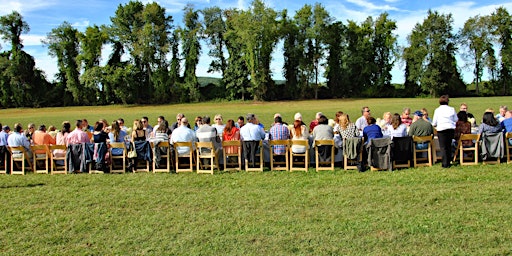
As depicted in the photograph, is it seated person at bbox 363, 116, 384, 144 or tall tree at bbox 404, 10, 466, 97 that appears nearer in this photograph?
seated person at bbox 363, 116, 384, 144

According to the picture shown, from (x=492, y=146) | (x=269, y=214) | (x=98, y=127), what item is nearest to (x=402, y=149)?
(x=492, y=146)

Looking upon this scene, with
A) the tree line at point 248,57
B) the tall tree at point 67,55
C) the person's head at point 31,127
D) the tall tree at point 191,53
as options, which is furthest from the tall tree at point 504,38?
the person's head at point 31,127

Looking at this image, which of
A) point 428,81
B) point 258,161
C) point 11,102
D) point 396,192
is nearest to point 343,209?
point 396,192

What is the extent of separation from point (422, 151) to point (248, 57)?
46735 millimetres

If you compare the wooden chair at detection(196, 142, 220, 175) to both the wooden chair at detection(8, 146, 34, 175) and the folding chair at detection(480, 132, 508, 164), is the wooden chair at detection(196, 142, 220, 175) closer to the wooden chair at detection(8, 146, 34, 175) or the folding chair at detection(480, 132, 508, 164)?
the wooden chair at detection(8, 146, 34, 175)

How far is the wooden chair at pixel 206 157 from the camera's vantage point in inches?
352

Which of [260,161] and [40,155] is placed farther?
[40,155]

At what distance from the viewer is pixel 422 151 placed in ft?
29.1

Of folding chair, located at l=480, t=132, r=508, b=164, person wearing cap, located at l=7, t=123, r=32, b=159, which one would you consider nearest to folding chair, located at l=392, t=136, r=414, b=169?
folding chair, located at l=480, t=132, r=508, b=164

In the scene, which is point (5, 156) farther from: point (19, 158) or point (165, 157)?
point (165, 157)

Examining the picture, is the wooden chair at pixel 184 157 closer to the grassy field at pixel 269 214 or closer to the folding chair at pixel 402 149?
the grassy field at pixel 269 214

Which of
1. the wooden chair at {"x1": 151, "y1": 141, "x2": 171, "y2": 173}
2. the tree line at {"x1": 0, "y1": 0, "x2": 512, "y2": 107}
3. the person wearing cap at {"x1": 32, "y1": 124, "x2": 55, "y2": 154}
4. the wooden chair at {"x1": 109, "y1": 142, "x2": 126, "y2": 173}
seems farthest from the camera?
the tree line at {"x1": 0, "y1": 0, "x2": 512, "y2": 107}

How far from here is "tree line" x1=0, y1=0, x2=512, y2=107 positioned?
5325 centimetres

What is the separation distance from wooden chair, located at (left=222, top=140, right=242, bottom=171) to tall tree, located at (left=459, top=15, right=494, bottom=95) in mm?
53084
